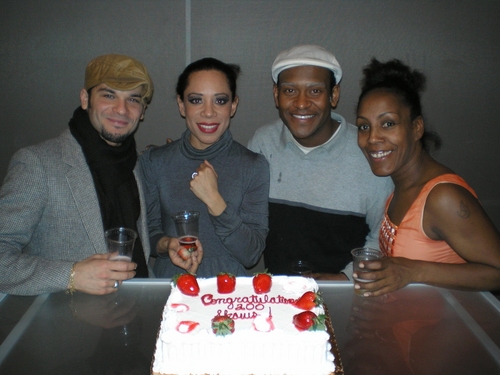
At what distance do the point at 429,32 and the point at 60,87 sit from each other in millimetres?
2915

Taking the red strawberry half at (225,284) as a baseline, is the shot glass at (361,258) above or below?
above

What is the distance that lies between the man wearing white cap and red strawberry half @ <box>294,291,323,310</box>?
0.75 meters

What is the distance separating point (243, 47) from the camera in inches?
126

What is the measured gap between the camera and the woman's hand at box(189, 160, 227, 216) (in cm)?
209

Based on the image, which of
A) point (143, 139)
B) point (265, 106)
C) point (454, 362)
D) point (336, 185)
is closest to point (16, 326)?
point (454, 362)

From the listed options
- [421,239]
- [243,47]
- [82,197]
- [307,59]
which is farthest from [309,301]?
[243,47]

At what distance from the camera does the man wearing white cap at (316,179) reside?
234 cm

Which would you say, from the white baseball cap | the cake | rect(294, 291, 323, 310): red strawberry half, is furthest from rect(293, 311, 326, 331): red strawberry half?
the white baseball cap

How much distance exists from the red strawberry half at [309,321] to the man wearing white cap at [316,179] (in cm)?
92

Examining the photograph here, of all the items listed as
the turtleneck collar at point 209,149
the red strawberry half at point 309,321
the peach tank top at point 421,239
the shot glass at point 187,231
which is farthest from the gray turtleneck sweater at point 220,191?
the red strawberry half at point 309,321

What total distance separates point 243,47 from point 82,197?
1.84 meters

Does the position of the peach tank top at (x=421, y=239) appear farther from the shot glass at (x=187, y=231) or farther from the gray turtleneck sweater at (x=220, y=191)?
the shot glass at (x=187, y=231)

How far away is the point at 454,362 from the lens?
1315 millimetres

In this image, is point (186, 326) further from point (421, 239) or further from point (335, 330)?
point (421, 239)
